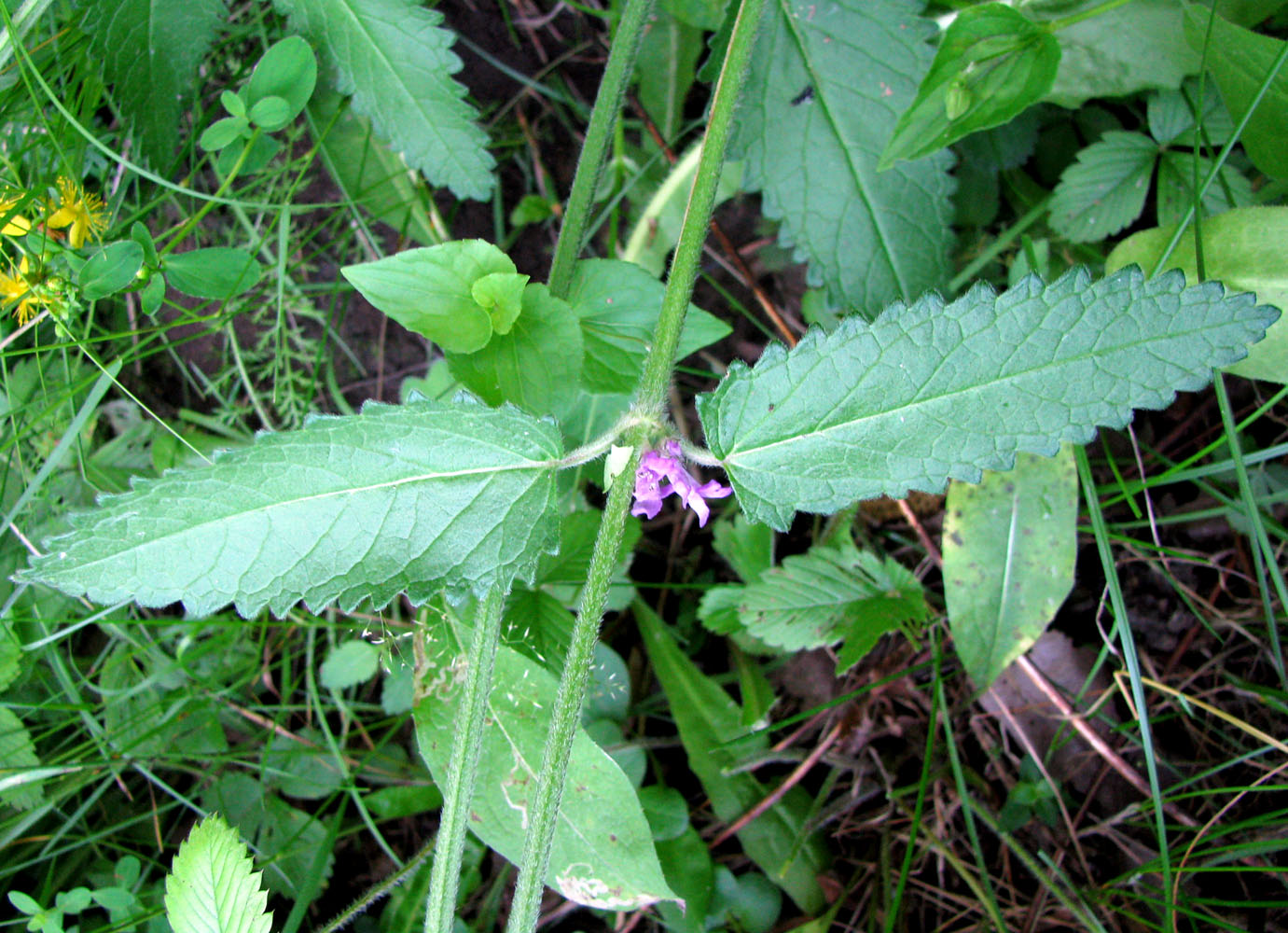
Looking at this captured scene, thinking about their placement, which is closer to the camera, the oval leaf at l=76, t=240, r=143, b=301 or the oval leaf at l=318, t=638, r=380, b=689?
the oval leaf at l=76, t=240, r=143, b=301

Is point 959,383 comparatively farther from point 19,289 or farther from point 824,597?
point 19,289

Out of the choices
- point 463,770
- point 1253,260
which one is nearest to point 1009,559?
point 1253,260

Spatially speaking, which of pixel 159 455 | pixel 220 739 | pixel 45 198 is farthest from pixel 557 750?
pixel 45 198

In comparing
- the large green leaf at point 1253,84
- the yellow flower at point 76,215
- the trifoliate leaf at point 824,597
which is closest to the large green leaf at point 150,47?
the yellow flower at point 76,215

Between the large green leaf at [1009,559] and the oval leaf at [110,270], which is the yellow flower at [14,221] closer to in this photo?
the oval leaf at [110,270]

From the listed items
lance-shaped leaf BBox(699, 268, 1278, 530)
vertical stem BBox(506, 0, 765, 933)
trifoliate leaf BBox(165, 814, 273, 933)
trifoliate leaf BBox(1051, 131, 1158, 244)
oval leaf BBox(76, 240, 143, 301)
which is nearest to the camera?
lance-shaped leaf BBox(699, 268, 1278, 530)

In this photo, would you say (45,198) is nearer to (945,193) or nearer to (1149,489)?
(945,193)

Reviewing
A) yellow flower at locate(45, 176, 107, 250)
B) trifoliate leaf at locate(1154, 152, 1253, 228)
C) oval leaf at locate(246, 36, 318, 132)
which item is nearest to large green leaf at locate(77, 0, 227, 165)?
oval leaf at locate(246, 36, 318, 132)

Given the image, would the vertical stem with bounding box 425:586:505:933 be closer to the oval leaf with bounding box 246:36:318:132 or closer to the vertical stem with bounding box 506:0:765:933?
the vertical stem with bounding box 506:0:765:933
